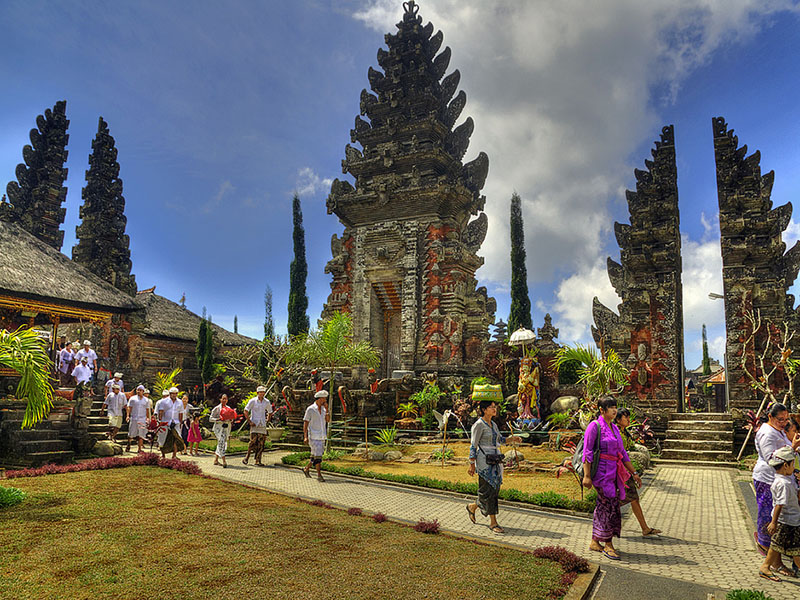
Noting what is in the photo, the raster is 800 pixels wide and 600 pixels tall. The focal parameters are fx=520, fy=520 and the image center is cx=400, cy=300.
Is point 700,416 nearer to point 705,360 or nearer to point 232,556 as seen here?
point 232,556

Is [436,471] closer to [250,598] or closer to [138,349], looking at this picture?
[250,598]

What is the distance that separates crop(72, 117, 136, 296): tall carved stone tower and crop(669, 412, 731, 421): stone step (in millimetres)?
28939

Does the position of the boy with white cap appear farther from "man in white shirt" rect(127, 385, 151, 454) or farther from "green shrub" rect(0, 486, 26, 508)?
"man in white shirt" rect(127, 385, 151, 454)

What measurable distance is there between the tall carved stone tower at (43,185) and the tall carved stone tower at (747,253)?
32897mm

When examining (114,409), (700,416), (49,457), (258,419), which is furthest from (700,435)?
(114,409)

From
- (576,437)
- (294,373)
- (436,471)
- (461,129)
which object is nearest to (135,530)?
(436,471)

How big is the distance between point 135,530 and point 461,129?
77.2ft

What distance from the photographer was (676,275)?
704 inches

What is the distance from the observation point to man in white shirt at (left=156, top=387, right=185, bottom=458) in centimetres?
1365

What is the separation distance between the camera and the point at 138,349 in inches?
1137

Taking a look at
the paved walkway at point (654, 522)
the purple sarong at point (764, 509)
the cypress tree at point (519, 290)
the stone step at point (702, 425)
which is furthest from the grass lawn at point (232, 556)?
the cypress tree at point (519, 290)

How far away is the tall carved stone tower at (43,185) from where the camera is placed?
1166 inches

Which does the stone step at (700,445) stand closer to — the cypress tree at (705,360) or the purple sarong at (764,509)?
the purple sarong at (764,509)

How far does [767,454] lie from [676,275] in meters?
13.5
